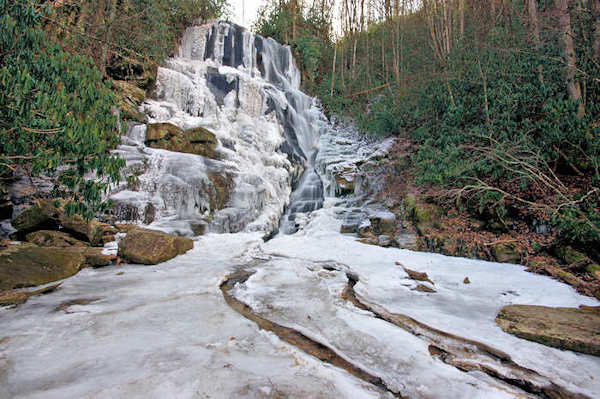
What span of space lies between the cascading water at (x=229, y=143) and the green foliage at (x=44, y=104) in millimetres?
4469

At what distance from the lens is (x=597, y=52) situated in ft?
19.0

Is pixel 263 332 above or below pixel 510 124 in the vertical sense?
below

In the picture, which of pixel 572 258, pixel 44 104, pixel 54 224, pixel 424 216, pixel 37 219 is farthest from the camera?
pixel 424 216

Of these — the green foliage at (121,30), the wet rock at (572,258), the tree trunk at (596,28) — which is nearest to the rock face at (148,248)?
the green foliage at (121,30)

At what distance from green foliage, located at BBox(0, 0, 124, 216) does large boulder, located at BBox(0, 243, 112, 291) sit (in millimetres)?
1375

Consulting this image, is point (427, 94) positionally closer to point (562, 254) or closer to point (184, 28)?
point (562, 254)

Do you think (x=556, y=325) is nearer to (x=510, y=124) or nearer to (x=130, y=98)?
(x=510, y=124)

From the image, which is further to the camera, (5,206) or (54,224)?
(5,206)

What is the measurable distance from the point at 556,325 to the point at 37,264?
253 inches

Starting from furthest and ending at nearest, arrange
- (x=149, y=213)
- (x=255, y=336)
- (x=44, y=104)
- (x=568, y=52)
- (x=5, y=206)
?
(x=149, y=213)
(x=5, y=206)
(x=568, y=52)
(x=44, y=104)
(x=255, y=336)

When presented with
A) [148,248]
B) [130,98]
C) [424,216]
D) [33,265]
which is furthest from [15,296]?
[130,98]

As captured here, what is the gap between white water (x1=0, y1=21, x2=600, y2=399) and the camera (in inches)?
77.2

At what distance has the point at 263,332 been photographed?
278 cm

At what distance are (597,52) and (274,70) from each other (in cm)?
1442
